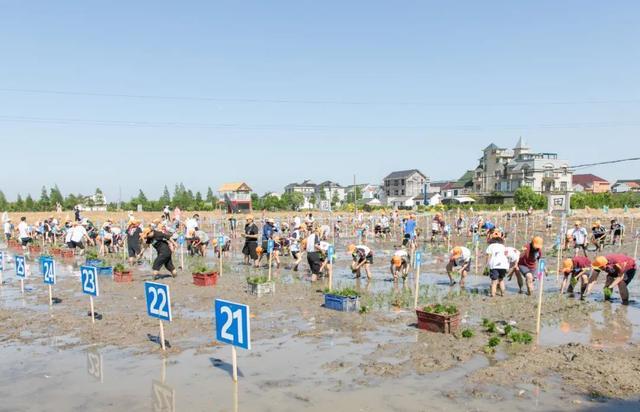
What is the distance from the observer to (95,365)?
7633 mm

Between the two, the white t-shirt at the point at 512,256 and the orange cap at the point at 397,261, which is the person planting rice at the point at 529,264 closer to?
the white t-shirt at the point at 512,256

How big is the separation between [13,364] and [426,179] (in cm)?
8892

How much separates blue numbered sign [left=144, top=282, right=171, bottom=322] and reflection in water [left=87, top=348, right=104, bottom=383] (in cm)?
106

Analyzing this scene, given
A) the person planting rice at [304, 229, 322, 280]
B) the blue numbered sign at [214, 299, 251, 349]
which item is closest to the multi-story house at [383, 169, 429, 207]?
the person planting rice at [304, 229, 322, 280]

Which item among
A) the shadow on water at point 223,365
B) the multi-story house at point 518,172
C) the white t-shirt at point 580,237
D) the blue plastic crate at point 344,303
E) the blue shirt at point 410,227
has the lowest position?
the shadow on water at point 223,365

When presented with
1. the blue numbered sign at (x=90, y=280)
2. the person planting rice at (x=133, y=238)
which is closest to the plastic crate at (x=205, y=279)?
the blue numbered sign at (x=90, y=280)

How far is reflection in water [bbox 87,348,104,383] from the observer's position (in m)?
7.17

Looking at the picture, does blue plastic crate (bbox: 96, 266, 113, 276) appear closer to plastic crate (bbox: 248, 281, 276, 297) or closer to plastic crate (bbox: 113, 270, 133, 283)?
plastic crate (bbox: 113, 270, 133, 283)

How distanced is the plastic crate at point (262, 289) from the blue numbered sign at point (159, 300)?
4.65 metres

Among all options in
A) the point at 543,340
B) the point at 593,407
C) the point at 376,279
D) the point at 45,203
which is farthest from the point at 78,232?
the point at 45,203

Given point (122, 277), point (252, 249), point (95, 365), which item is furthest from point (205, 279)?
point (95, 365)

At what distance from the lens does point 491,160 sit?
81875 millimetres

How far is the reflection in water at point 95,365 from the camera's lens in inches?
282

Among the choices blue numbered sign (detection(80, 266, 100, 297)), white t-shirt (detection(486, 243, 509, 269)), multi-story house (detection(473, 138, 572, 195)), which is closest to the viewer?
blue numbered sign (detection(80, 266, 100, 297))
